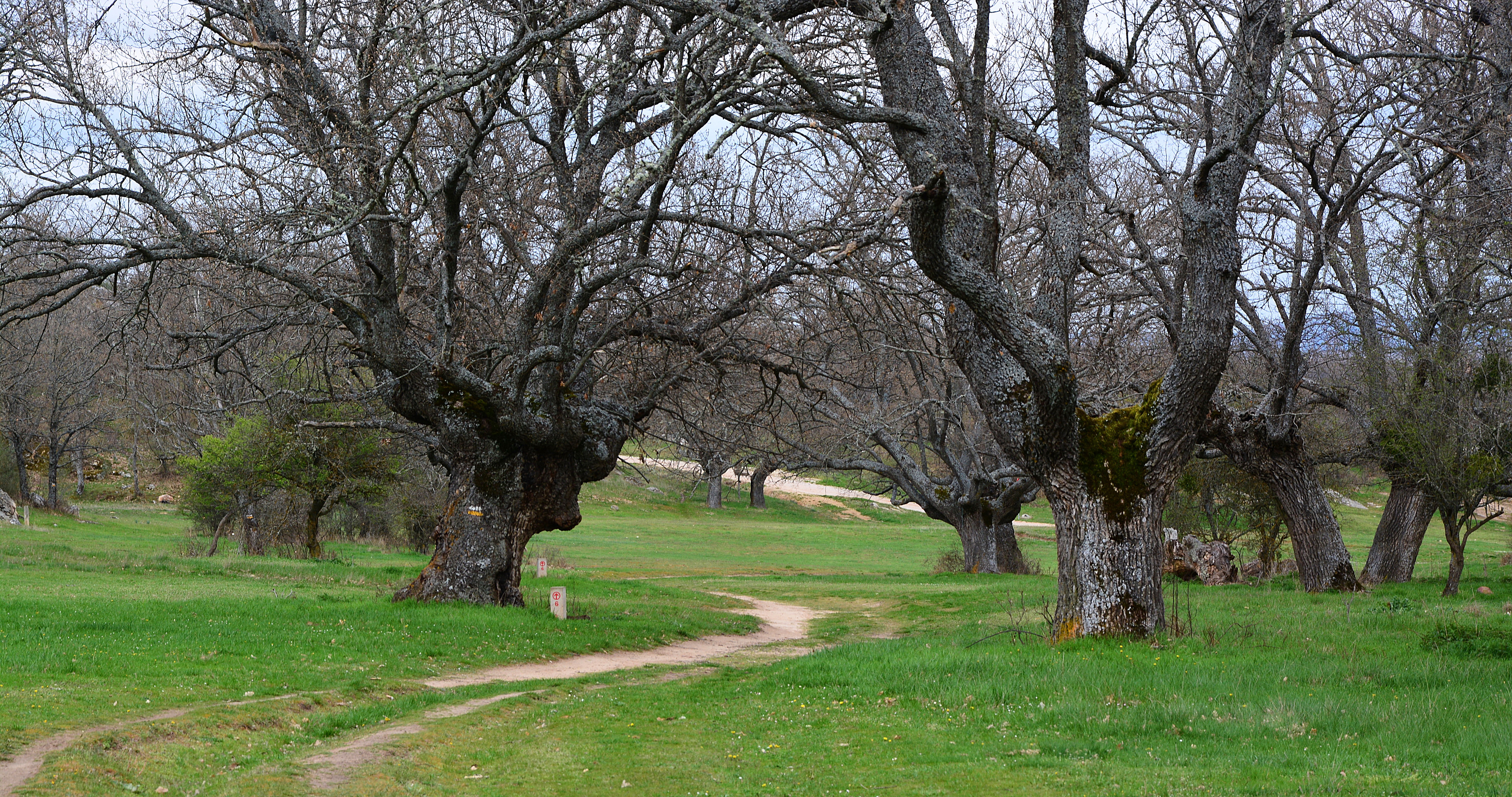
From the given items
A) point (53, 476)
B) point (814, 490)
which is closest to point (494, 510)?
point (53, 476)

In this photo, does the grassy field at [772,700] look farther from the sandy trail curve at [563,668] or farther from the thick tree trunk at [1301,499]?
the thick tree trunk at [1301,499]

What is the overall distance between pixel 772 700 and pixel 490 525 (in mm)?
7330

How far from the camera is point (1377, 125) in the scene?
1380 centimetres

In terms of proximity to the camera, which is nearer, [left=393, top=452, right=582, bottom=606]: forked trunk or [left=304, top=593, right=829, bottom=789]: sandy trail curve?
[left=304, top=593, right=829, bottom=789]: sandy trail curve

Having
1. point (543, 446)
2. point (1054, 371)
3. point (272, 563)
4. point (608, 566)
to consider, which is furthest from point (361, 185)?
point (608, 566)

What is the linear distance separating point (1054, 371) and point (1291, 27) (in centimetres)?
394

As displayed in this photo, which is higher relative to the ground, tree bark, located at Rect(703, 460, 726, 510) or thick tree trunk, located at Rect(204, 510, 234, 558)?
tree bark, located at Rect(703, 460, 726, 510)

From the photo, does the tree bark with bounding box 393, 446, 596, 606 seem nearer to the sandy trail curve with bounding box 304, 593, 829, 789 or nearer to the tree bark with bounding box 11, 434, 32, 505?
the sandy trail curve with bounding box 304, 593, 829, 789

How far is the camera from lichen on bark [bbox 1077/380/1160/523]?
1200 cm

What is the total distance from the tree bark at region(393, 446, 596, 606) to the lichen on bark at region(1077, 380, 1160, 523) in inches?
315

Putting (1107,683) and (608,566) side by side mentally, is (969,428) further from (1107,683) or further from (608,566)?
(1107,683)

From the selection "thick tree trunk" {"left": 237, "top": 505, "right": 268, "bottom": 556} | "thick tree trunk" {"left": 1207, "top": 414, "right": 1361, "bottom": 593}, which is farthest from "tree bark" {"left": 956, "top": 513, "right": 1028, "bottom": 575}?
"thick tree trunk" {"left": 237, "top": 505, "right": 268, "bottom": 556}

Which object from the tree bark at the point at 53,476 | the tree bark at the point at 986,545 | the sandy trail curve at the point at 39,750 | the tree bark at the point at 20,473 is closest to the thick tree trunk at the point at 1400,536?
the tree bark at the point at 986,545

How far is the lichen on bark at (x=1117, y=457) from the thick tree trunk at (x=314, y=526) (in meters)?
23.5
